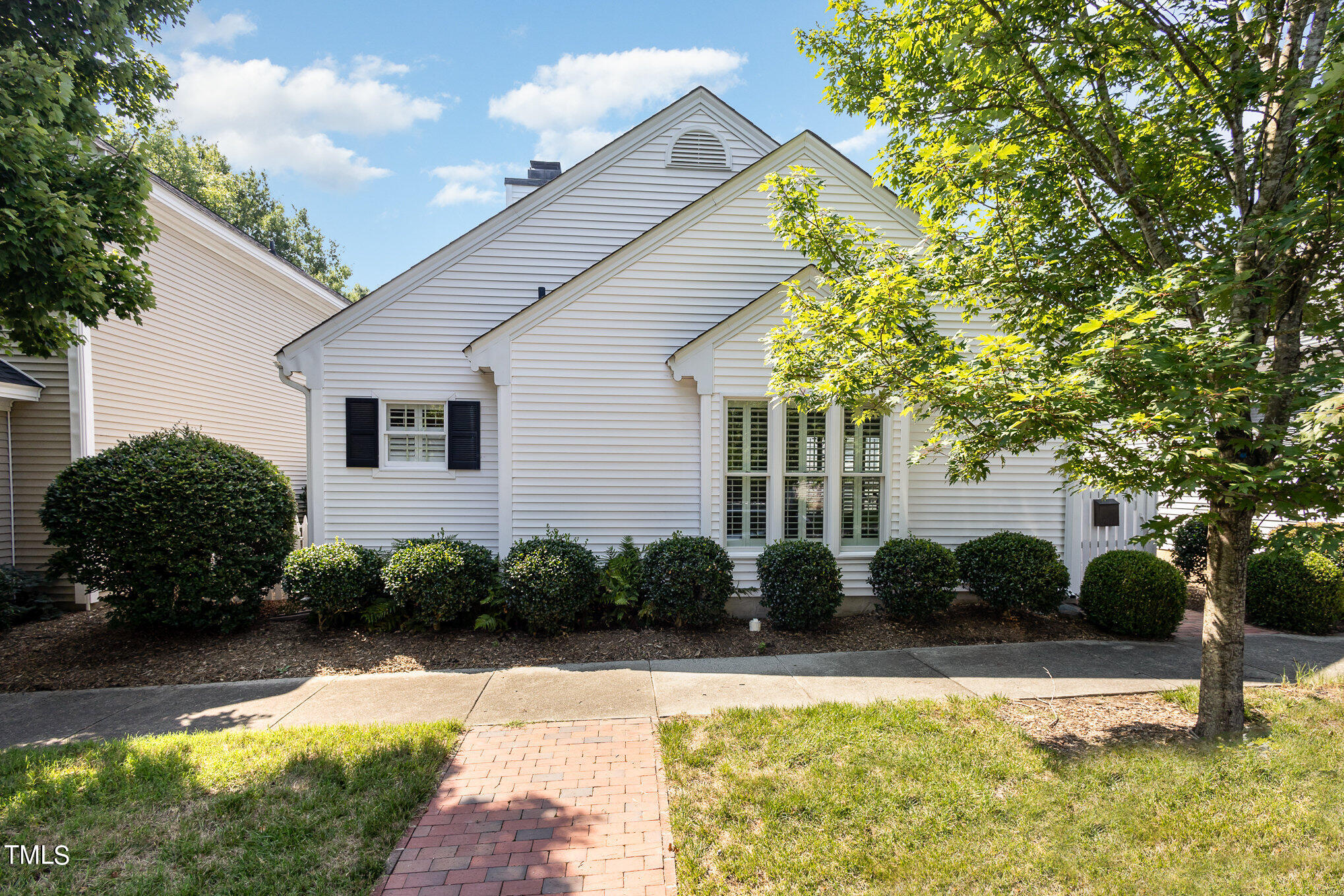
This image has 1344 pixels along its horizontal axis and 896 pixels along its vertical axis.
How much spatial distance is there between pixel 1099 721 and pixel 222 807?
20.3ft

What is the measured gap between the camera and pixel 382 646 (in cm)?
671

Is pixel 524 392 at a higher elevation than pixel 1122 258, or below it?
below

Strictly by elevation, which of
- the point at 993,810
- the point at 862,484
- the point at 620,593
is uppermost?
the point at 862,484

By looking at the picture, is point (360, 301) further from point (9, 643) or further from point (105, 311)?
point (9, 643)

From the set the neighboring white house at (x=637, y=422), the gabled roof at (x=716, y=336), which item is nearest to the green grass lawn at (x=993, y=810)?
the neighboring white house at (x=637, y=422)

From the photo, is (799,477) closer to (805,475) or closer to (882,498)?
(805,475)

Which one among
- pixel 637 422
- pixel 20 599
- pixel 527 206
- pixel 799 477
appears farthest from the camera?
pixel 527 206

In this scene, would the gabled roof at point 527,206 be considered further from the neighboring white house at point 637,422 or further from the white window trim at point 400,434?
the white window trim at point 400,434

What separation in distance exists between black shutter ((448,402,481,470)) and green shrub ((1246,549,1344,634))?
33.1 feet

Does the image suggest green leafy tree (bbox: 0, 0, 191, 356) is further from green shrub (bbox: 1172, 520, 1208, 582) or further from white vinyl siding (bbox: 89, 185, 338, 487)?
green shrub (bbox: 1172, 520, 1208, 582)

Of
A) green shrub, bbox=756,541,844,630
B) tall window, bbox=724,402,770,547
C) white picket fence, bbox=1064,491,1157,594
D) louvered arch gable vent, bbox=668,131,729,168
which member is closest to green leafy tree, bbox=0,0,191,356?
tall window, bbox=724,402,770,547

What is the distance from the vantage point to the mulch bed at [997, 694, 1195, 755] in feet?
13.5

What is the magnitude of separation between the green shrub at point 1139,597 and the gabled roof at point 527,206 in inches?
316

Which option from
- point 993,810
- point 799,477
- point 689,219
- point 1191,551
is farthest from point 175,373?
point 1191,551
